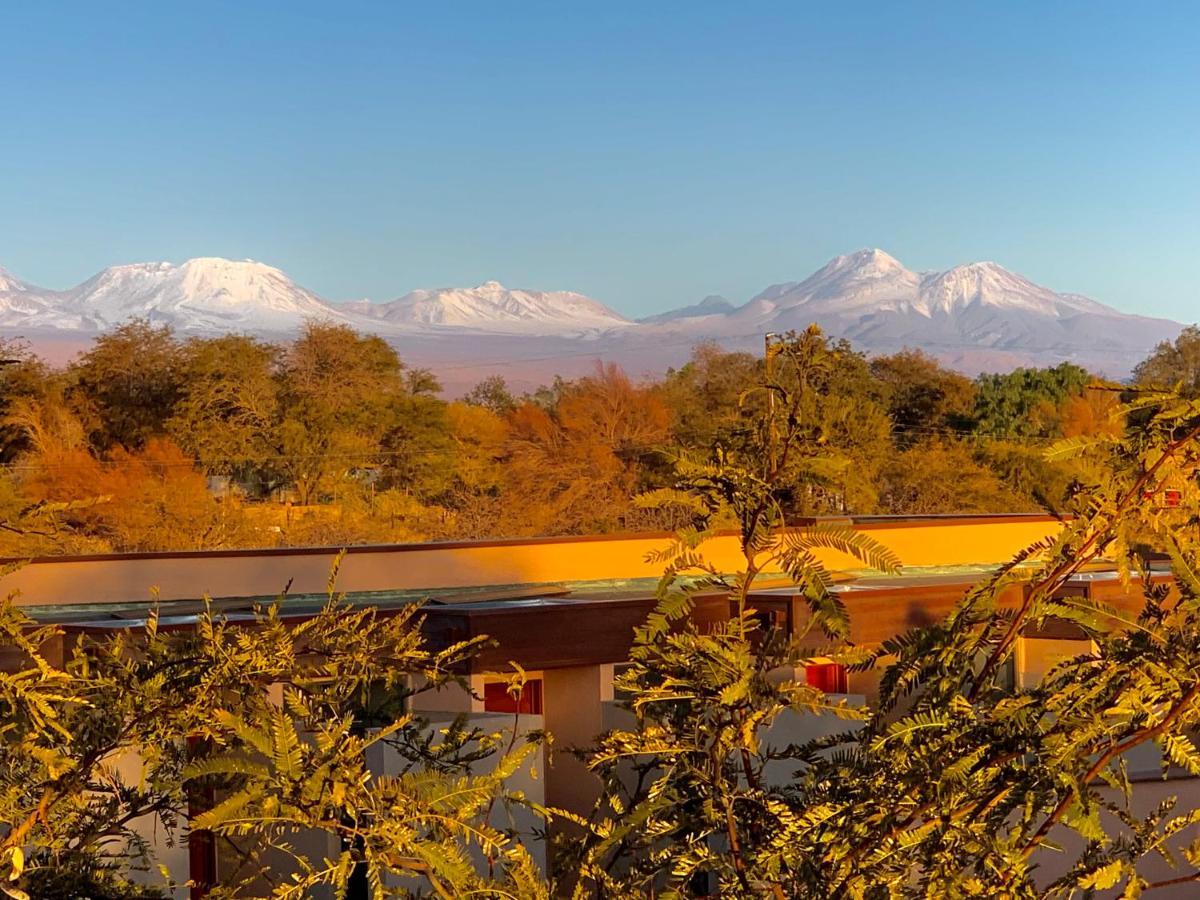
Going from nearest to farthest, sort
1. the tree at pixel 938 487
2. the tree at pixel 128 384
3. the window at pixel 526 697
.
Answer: the window at pixel 526 697 → the tree at pixel 128 384 → the tree at pixel 938 487

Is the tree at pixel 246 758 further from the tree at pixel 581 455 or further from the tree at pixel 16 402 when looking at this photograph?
the tree at pixel 16 402

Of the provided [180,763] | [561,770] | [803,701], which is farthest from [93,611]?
[803,701]

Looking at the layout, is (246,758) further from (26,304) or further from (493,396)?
(26,304)

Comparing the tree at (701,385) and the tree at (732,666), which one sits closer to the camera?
the tree at (732,666)

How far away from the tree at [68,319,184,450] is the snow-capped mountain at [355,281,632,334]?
156 ft

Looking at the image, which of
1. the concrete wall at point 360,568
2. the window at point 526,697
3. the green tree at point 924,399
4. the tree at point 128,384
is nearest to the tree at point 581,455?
the green tree at point 924,399

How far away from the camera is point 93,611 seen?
14102mm

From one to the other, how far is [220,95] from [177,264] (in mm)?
10463

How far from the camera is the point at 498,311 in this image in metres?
107

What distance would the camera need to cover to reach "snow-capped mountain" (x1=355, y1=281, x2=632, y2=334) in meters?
97.4

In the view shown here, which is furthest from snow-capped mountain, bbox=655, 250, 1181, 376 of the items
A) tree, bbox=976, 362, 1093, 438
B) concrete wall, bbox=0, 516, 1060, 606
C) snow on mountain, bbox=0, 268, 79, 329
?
concrete wall, bbox=0, 516, 1060, 606

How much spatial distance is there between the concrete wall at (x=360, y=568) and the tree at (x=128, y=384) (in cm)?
2640

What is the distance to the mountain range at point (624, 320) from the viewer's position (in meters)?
84.7

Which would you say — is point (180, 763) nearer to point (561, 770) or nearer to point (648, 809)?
→ point (648, 809)
